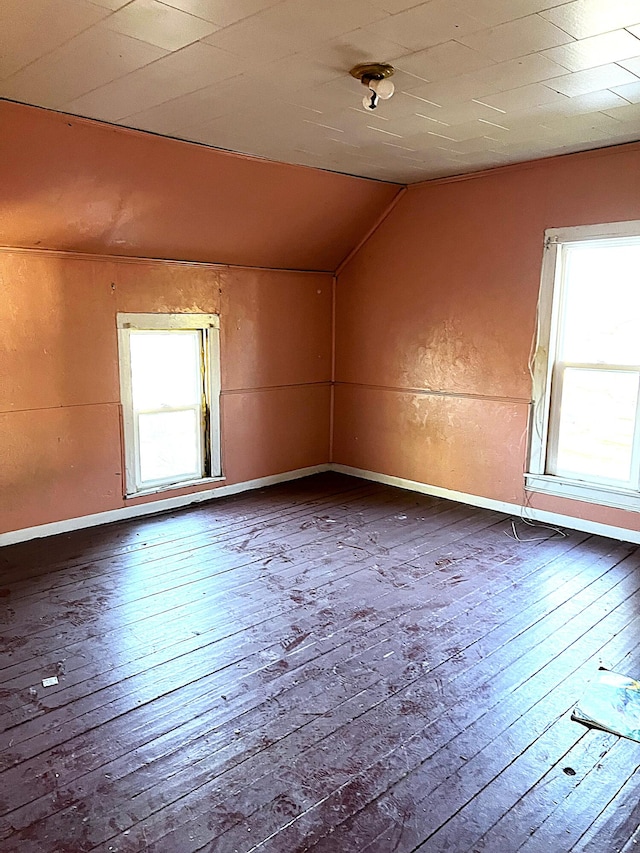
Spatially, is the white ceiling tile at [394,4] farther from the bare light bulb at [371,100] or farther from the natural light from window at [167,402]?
the natural light from window at [167,402]

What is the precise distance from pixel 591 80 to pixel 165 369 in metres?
3.30

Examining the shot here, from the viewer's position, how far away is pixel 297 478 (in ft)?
19.0

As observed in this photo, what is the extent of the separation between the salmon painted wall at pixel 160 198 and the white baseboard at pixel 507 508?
2.00 metres

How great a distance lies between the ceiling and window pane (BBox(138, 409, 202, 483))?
6.73ft

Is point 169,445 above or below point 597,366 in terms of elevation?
below

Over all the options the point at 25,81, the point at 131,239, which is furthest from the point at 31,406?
the point at 25,81

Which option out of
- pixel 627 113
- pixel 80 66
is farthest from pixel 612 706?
pixel 80 66

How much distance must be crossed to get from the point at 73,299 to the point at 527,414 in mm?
3223

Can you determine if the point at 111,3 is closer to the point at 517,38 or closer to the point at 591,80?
the point at 517,38

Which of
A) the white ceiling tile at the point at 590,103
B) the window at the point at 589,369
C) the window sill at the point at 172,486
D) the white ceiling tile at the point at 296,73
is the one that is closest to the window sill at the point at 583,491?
the window at the point at 589,369

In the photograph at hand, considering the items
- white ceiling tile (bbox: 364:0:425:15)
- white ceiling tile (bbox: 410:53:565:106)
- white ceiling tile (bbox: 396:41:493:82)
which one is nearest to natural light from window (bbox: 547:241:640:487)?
white ceiling tile (bbox: 410:53:565:106)

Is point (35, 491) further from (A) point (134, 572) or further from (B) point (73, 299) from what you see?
(B) point (73, 299)

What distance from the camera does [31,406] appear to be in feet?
13.1

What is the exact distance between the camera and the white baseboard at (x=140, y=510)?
408cm
